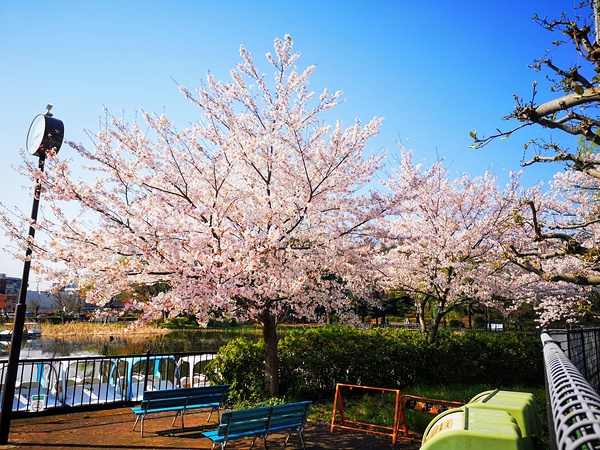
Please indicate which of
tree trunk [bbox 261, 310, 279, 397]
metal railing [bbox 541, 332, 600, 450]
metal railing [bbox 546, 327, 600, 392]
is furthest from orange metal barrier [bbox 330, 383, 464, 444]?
metal railing [bbox 541, 332, 600, 450]

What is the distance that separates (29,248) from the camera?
7.46 metres

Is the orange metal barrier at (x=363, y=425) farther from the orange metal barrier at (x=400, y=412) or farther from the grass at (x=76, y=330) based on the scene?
the grass at (x=76, y=330)

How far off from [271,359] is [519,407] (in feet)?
17.9

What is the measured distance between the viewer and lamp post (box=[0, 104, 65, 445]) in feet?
22.3

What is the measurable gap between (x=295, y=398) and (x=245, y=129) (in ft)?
19.5

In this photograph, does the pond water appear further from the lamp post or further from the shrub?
the lamp post

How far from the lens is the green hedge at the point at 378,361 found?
31.3 ft

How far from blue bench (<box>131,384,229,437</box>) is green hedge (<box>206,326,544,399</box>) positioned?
1.09 m

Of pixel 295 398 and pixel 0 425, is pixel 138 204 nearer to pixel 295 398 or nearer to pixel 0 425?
pixel 0 425

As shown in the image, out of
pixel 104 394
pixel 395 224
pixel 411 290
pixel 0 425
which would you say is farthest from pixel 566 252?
pixel 104 394

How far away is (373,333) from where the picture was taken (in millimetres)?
12117

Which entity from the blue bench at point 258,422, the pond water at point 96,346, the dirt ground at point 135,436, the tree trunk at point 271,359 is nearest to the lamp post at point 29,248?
the dirt ground at point 135,436

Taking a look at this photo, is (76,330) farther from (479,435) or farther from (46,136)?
→ (479,435)

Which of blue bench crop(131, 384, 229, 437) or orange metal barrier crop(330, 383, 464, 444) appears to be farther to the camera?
blue bench crop(131, 384, 229, 437)
